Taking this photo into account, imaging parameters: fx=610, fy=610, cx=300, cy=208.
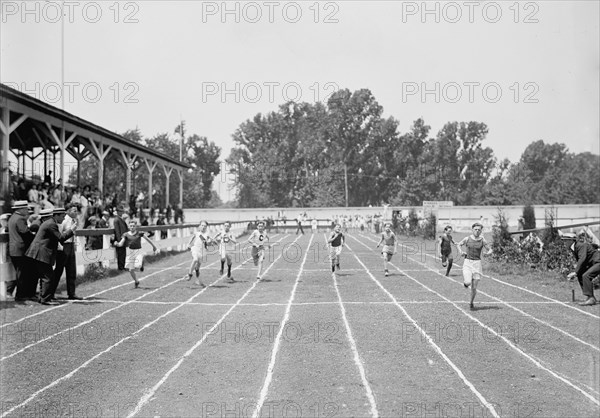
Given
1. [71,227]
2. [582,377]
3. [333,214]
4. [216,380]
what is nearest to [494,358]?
Result: [582,377]

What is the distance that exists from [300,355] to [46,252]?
19.1 feet

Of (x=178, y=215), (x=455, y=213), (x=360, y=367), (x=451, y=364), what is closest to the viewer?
(x=360, y=367)

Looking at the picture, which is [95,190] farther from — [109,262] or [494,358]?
[494,358]

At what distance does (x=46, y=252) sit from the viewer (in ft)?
36.5

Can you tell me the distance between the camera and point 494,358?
25.4 feet

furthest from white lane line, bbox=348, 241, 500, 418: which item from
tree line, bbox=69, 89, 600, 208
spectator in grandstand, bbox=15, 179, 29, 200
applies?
tree line, bbox=69, 89, 600, 208

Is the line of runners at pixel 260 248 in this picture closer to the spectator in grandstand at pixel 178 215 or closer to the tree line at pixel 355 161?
the spectator in grandstand at pixel 178 215

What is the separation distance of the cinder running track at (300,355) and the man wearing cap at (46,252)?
0.45 metres

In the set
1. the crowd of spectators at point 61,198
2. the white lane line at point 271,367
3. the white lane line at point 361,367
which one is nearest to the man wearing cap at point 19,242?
the crowd of spectators at point 61,198

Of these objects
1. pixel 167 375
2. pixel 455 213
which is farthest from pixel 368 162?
pixel 167 375

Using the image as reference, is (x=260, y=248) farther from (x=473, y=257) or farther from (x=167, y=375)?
(x=167, y=375)

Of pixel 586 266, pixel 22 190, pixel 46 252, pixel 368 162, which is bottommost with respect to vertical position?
pixel 586 266

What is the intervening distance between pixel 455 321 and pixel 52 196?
13.7m

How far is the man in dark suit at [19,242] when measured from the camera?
36.8 feet
